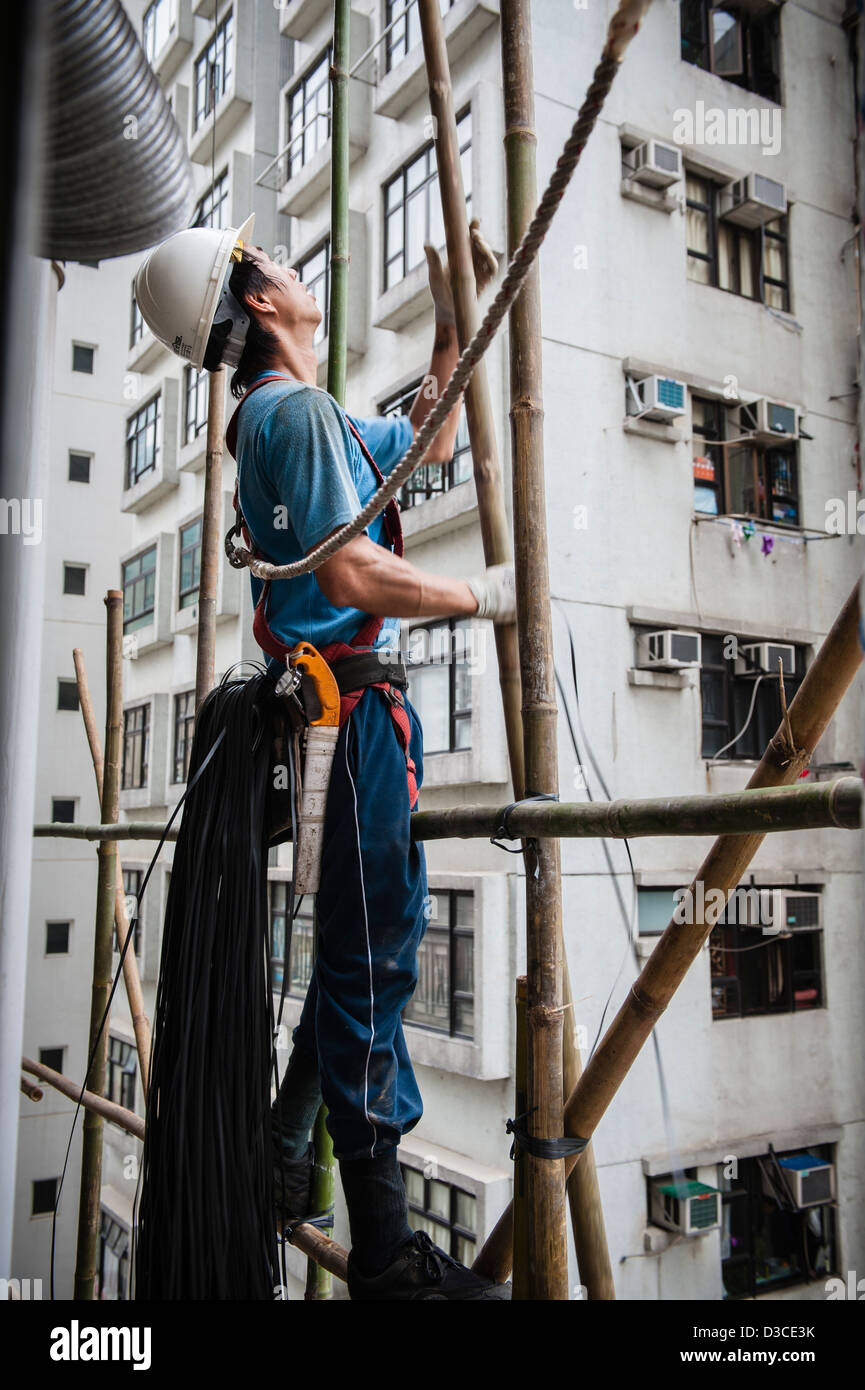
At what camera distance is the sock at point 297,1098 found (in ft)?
6.51

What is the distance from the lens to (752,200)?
9320mm

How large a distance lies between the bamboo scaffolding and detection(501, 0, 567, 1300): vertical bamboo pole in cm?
11

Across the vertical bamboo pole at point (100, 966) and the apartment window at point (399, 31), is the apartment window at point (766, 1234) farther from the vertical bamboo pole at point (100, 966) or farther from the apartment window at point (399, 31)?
the apartment window at point (399, 31)

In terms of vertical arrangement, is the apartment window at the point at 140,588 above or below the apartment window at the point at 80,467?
below

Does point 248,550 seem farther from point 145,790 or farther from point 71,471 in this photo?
point 71,471

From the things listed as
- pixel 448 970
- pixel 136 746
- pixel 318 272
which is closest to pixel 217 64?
pixel 318 272

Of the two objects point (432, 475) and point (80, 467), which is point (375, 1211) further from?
point (80, 467)

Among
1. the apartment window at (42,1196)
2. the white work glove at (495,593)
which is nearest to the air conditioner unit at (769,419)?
the white work glove at (495,593)

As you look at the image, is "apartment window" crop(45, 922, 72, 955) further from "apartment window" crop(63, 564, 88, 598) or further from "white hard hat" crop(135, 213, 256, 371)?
"white hard hat" crop(135, 213, 256, 371)

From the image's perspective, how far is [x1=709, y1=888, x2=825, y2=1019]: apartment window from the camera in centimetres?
878

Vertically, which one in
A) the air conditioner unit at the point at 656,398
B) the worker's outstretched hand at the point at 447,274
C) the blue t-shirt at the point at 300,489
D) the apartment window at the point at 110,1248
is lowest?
the apartment window at the point at 110,1248

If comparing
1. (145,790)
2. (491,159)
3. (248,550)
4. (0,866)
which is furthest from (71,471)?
(0,866)

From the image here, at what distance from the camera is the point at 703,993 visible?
848cm

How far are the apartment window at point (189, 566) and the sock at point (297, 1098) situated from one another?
11815 mm
